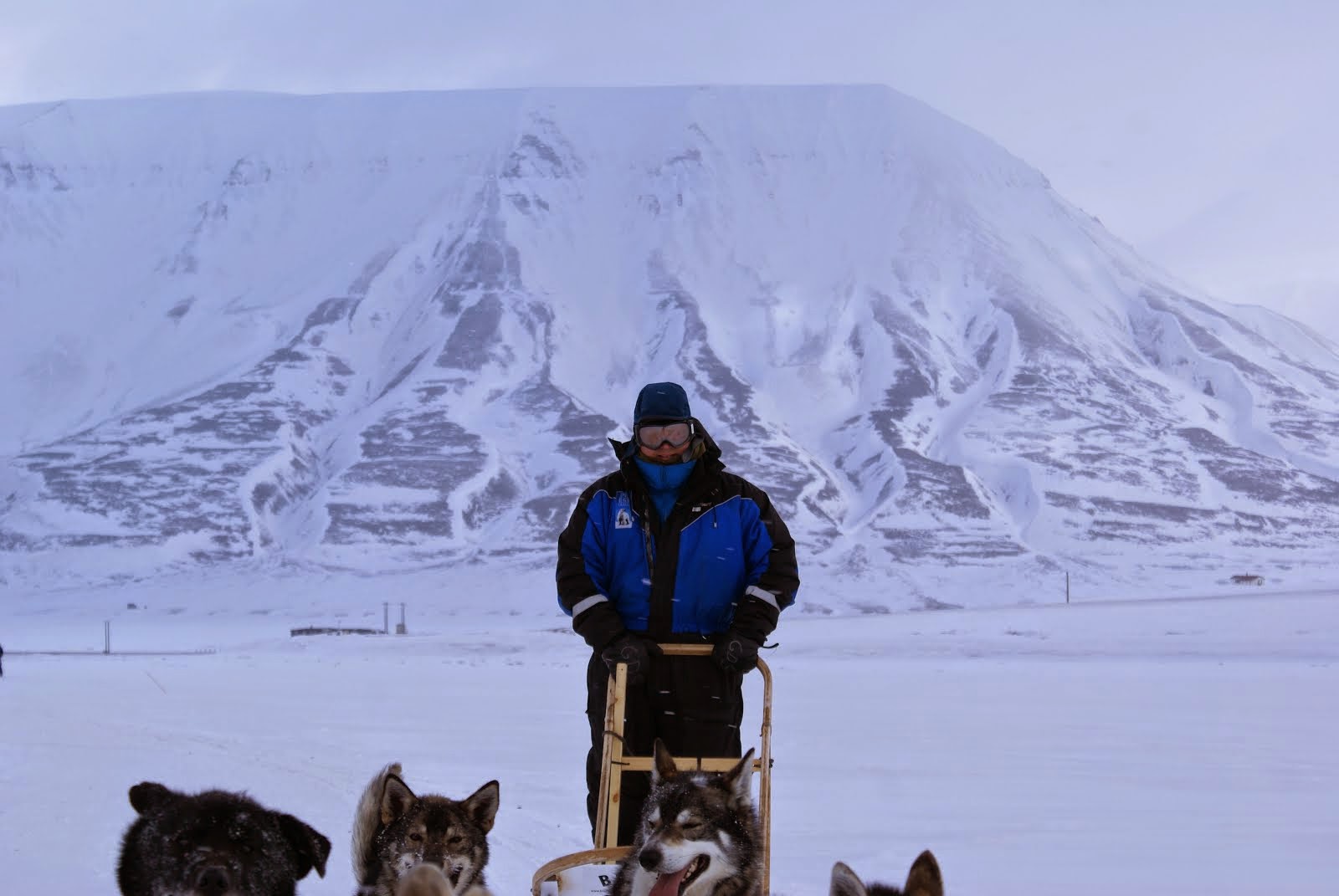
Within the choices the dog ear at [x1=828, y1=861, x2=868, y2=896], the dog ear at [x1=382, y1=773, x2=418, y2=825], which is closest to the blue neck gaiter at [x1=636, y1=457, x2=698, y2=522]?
the dog ear at [x1=382, y1=773, x2=418, y2=825]

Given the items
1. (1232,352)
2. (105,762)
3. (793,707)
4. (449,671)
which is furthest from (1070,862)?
(1232,352)

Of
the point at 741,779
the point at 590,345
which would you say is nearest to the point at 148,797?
the point at 741,779

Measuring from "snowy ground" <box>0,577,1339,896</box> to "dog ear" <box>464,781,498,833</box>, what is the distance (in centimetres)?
232

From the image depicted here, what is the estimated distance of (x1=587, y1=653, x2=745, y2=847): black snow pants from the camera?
536 cm

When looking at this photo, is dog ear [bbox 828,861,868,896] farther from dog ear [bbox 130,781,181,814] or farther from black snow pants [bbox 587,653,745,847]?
black snow pants [bbox 587,653,745,847]

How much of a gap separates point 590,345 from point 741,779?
116287 millimetres

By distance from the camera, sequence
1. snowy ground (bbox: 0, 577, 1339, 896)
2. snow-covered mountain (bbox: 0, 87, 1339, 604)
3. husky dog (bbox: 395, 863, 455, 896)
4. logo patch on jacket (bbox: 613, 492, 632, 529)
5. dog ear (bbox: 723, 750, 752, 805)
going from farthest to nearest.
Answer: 1. snow-covered mountain (bbox: 0, 87, 1339, 604)
2. snowy ground (bbox: 0, 577, 1339, 896)
3. logo patch on jacket (bbox: 613, 492, 632, 529)
4. dog ear (bbox: 723, 750, 752, 805)
5. husky dog (bbox: 395, 863, 455, 896)

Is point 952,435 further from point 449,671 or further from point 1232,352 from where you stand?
point 449,671

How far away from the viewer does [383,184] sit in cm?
15312

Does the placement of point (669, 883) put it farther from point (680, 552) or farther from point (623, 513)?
point (623, 513)

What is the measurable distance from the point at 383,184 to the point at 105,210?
1228 inches

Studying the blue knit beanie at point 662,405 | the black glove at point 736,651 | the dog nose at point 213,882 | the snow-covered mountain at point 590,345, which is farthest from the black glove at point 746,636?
the snow-covered mountain at point 590,345

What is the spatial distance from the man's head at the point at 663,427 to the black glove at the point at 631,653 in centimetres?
70

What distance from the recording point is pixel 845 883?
263 centimetres
